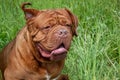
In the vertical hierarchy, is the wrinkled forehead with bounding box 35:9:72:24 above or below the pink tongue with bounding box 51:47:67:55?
above

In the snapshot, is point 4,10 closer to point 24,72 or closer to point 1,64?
point 1,64

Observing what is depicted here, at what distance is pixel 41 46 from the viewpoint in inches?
168

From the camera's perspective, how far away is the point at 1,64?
504 centimetres

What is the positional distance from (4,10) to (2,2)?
184 mm

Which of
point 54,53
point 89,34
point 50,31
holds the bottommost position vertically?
point 89,34

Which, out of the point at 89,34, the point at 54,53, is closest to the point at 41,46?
the point at 54,53

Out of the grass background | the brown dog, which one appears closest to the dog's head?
the brown dog

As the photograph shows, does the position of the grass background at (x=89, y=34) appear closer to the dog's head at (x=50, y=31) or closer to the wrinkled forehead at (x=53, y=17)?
the dog's head at (x=50, y=31)

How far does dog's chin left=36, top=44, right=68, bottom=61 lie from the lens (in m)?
4.21

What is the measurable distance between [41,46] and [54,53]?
0.46ft

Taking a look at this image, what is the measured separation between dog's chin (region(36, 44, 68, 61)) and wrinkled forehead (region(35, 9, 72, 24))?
0.23 meters

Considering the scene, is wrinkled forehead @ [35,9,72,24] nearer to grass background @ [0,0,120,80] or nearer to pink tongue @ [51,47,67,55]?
pink tongue @ [51,47,67,55]

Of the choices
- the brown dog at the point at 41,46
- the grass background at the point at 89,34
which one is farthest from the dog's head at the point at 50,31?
the grass background at the point at 89,34

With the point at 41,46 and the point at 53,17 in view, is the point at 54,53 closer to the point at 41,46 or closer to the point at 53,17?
the point at 41,46
